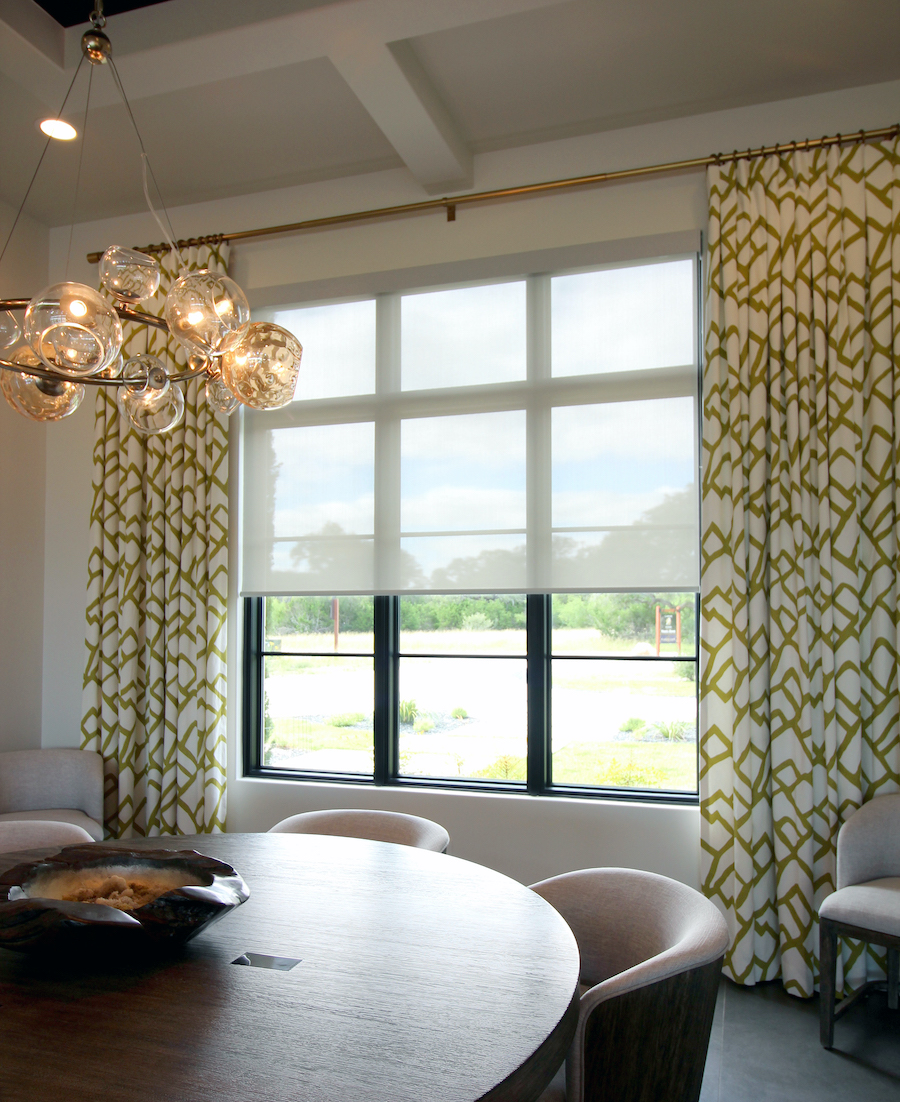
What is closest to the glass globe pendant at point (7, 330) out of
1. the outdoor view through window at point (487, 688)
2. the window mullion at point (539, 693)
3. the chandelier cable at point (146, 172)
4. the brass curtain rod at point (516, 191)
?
the chandelier cable at point (146, 172)

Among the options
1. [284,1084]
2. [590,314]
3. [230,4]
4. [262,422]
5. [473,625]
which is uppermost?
[230,4]

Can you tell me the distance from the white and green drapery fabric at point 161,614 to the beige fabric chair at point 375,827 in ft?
4.39

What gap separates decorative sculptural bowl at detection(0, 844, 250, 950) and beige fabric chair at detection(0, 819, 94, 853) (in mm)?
602

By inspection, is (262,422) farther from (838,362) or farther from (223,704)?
(838,362)

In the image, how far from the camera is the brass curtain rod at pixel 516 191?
10.1 feet

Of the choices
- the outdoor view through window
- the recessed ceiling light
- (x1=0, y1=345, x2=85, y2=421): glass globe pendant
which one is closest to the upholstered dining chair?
the outdoor view through window

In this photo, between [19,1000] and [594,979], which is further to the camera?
[594,979]

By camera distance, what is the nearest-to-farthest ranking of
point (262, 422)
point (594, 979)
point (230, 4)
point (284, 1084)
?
point (284, 1084)
point (594, 979)
point (230, 4)
point (262, 422)

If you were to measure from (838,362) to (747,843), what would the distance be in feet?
6.27

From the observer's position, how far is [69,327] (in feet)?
5.39

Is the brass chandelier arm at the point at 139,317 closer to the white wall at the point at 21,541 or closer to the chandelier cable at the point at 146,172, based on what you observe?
the chandelier cable at the point at 146,172

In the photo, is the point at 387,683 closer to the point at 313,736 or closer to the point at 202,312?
the point at 313,736

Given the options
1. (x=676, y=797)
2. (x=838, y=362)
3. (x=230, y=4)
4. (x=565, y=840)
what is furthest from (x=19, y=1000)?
(x=838, y=362)

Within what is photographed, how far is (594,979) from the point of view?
76.0 inches
